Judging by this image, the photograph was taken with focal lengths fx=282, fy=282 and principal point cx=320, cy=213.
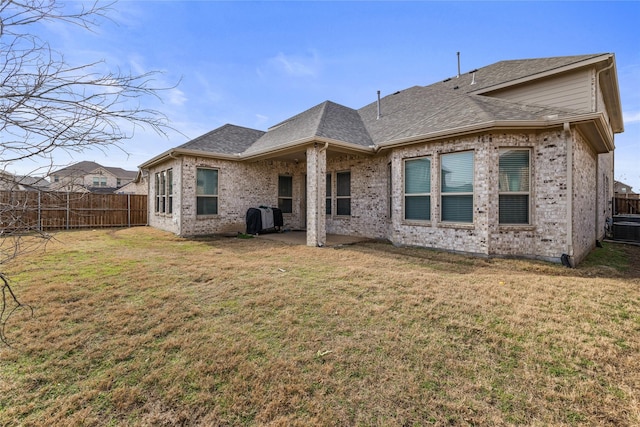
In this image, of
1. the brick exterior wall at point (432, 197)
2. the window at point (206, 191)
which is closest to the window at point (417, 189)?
the brick exterior wall at point (432, 197)

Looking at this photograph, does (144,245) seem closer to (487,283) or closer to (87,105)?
(87,105)

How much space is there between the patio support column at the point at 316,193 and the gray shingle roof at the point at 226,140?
14.7 feet

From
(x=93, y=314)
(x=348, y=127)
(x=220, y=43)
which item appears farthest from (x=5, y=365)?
(x=348, y=127)

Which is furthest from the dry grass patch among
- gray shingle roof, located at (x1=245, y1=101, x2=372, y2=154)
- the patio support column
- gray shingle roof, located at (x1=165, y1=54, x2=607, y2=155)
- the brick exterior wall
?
gray shingle roof, located at (x1=245, y1=101, x2=372, y2=154)

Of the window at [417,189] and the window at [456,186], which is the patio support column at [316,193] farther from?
the window at [456,186]

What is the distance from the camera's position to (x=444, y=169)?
7.40 m

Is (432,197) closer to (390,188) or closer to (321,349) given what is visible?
(390,188)

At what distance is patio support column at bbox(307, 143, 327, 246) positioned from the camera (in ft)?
27.4

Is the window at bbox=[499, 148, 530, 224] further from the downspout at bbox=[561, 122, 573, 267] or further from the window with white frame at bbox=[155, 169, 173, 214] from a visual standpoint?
the window with white frame at bbox=[155, 169, 173, 214]

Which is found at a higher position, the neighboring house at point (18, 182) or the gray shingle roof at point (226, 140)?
the gray shingle roof at point (226, 140)

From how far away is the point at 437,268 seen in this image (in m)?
5.87

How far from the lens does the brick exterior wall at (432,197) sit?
6398mm

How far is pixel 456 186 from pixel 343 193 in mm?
4471

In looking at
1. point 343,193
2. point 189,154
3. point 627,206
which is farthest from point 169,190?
point 627,206
